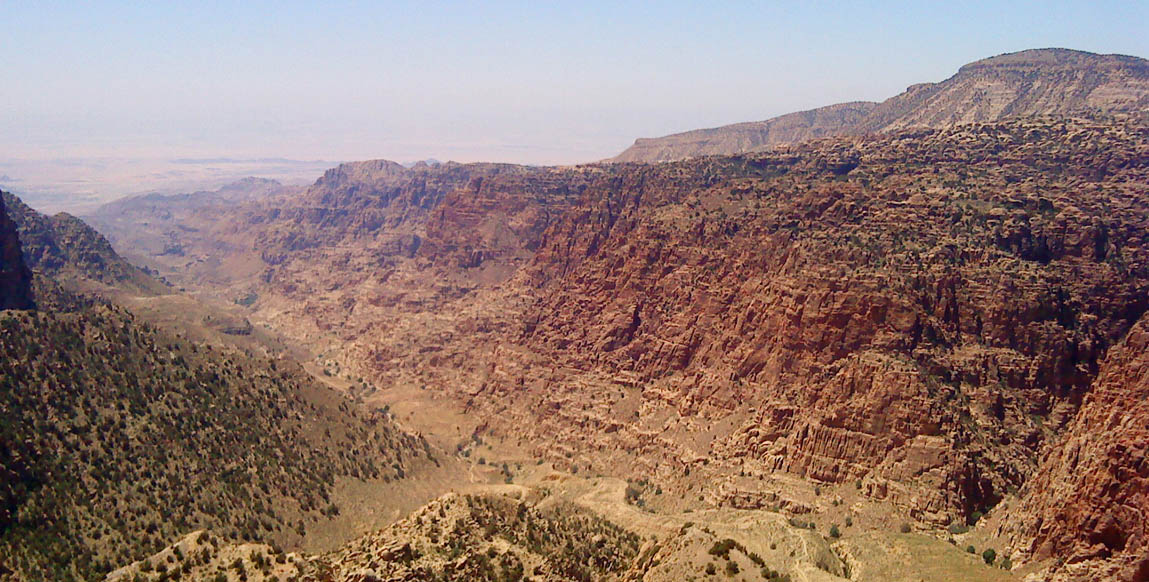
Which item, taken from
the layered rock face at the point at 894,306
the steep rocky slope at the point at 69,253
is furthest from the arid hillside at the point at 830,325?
the steep rocky slope at the point at 69,253

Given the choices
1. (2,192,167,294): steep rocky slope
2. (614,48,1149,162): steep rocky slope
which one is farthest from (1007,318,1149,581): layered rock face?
(2,192,167,294): steep rocky slope

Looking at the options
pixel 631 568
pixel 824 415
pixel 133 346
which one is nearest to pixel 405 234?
pixel 133 346

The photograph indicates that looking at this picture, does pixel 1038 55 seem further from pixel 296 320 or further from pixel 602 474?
pixel 296 320

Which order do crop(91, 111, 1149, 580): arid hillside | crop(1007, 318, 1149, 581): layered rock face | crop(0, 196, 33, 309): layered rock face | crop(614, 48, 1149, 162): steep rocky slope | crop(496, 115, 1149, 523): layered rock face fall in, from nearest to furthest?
crop(1007, 318, 1149, 581): layered rock face, crop(91, 111, 1149, 580): arid hillside, crop(496, 115, 1149, 523): layered rock face, crop(0, 196, 33, 309): layered rock face, crop(614, 48, 1149, 162): steep rocky slope

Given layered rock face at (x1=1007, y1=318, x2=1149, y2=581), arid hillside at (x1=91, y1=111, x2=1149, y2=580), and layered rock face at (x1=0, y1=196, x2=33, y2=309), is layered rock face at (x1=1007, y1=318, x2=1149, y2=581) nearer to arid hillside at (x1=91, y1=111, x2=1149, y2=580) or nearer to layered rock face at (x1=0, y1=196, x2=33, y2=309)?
arid hillside at (x1=91, y1=111, x2=1149, y2=580)

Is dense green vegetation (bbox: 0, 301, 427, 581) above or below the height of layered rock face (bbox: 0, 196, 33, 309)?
below

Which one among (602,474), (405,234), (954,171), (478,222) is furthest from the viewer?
(405,234)

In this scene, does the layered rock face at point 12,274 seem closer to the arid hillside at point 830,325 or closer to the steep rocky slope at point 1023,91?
the arid hillside at point 830,325
